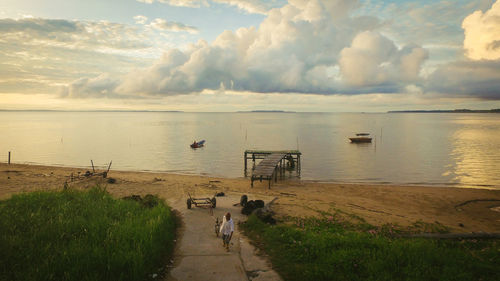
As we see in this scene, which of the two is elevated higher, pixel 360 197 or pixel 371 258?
pixel 371 258

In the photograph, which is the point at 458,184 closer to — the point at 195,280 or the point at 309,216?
the point at 309,216

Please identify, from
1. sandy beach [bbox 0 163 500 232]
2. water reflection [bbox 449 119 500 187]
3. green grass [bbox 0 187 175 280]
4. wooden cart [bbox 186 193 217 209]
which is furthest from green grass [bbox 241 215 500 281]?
water reflection [bbox 449 119 500 187]

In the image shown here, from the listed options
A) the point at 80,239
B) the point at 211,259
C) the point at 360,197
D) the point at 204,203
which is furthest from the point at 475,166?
the point at 80,239

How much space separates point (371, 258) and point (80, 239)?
31.6ft

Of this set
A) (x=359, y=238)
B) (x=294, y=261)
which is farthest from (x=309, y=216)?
(x=294, y=261)

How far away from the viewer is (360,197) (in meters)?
25.3

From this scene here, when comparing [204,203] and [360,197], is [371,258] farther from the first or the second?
[360,197]

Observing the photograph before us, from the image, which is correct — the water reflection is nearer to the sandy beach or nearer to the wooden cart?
the sandy beach

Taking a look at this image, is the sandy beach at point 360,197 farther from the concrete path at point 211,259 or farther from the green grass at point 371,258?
the concrete path at point 211,259

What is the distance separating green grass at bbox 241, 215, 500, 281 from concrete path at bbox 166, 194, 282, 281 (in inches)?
24.0

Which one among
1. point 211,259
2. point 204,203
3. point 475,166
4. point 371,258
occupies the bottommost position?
point 211,259

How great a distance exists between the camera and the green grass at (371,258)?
27.8ft

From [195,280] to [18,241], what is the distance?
586 cm

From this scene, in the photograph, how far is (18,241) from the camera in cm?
919
